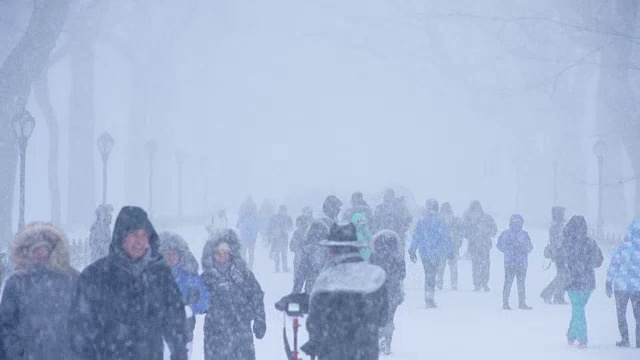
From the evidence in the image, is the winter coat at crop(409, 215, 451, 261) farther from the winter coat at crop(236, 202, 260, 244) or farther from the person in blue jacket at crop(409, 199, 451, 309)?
Result: the winter coat at crop(236, 202, 260, 244)

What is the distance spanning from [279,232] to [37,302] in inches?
727

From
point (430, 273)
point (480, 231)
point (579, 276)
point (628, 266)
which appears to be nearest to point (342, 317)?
point (628, 266)

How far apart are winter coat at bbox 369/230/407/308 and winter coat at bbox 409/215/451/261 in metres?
5.25

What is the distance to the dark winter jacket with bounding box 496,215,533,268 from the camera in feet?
53.5

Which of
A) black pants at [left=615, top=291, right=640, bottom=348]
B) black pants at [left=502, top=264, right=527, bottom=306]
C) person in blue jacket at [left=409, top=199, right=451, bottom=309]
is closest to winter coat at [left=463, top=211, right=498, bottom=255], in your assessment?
person in blue jacket at [left=409, top=199, right=451, bottom=309]

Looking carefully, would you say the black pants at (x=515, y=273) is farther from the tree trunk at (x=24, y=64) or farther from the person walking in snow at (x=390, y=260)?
the tree trunk at (x=24, y=64)

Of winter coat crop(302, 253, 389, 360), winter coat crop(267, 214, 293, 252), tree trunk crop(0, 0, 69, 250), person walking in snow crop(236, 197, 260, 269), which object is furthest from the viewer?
tree trunk crop(0, 0, 69, 250)

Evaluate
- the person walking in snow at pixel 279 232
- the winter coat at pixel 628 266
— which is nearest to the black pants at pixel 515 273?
the winter coat at pixel 628 266

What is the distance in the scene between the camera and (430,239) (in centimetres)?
1691

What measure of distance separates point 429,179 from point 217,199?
36515 mm

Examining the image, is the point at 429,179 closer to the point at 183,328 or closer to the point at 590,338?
the point at 590,338

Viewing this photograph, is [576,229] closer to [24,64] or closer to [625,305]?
[625,305]

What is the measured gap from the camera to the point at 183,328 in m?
5.62

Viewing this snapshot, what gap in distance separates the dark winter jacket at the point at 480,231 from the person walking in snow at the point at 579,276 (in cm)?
700
